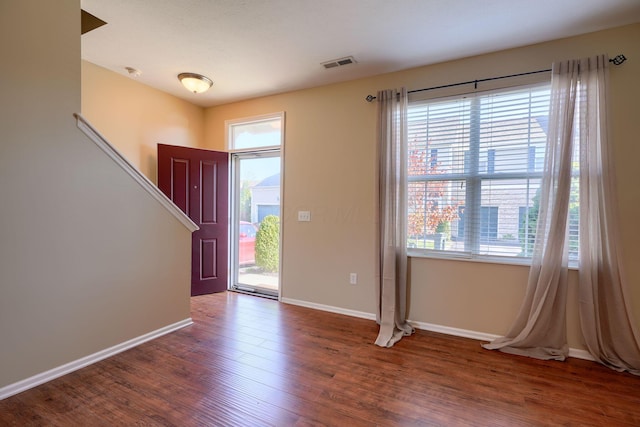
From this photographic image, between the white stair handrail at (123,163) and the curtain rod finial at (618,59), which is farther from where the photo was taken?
the curtain rod finial at (618,59)

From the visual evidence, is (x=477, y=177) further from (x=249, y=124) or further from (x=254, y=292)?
(x=254, y=292)

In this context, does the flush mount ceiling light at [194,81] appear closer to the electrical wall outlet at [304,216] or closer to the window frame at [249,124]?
the window frame at [249,124]

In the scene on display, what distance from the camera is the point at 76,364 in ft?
7.21

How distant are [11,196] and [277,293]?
287 cm

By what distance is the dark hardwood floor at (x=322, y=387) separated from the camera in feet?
5.70

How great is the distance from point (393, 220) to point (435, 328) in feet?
3.74

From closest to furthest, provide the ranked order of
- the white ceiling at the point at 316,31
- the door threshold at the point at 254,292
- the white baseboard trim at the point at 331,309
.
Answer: the white ceiling at the point at 316,31, the white baseboard trim at the point at 331,309, the door threshold at the point at 254,292

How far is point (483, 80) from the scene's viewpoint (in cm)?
281

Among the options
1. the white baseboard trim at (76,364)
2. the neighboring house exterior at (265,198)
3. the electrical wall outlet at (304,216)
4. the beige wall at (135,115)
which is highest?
the beige wall at (135,115)

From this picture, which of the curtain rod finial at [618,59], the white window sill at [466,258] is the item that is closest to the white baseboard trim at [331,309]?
the white window sill at [466,258]

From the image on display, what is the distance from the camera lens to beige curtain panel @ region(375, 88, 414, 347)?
3.00 metres

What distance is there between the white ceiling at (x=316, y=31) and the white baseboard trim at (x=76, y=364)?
2.58 metres

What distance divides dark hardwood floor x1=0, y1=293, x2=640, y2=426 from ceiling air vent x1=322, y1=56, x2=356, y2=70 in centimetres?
264

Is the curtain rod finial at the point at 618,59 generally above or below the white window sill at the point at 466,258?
above
